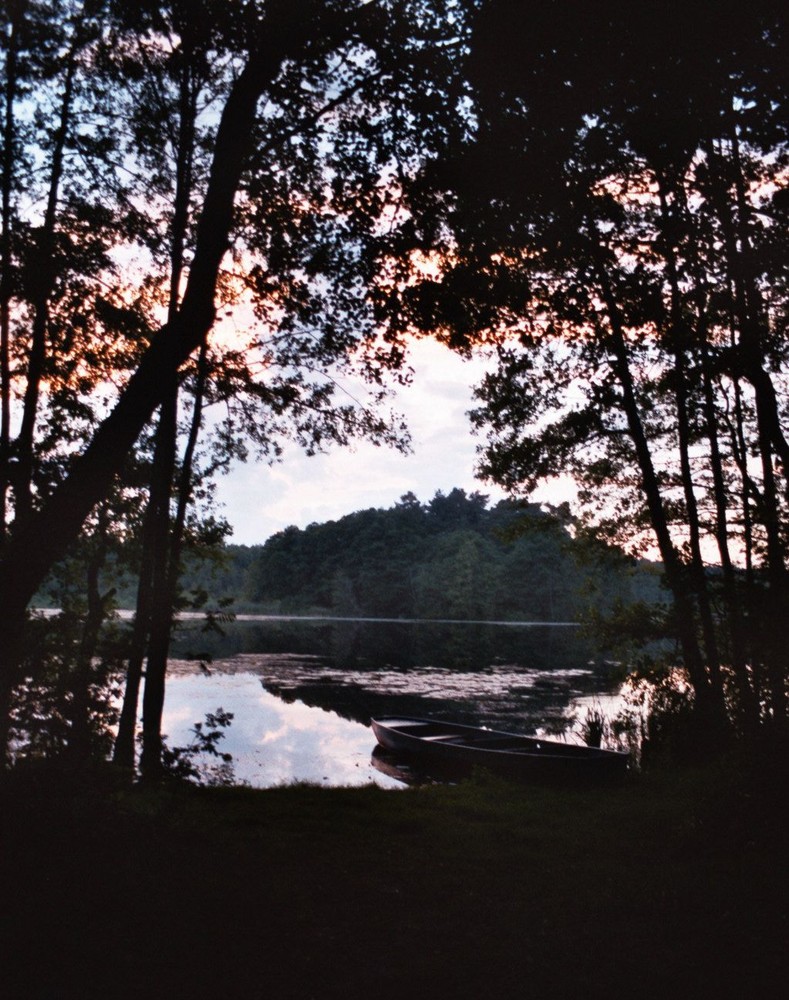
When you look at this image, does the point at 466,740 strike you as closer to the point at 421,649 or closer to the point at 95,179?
the point at 95,179

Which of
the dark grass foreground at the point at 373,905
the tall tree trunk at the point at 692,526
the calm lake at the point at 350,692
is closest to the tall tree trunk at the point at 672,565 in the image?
the tall tree trunk at the point at 692,526

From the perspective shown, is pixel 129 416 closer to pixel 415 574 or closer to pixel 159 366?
pixel 159 366

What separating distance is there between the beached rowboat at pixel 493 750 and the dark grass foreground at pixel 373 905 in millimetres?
6285

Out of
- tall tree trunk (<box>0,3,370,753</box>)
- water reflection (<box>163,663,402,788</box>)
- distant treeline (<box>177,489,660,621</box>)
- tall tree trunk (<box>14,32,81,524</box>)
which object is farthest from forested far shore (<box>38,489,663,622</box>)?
tall tree trunk (<box>0,3,370,753</box>)

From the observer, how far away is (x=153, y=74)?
9586mm

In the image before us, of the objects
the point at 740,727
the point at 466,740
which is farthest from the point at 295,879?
the point at 466,740

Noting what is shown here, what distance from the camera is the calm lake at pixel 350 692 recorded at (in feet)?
62.4

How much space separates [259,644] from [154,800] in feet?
151

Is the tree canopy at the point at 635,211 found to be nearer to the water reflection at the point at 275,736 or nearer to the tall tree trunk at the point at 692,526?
the tall tree trunk at the point at 692,526

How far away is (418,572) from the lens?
97.2 m

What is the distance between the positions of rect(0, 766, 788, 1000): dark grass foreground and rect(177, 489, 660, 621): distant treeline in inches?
3096

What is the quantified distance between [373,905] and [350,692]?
25.3 metres

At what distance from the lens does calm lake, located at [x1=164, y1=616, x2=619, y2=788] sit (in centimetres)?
1902

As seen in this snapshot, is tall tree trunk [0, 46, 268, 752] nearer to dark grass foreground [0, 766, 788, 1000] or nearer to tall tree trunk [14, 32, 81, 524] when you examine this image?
dark grass foreground [0, 766, 788, 1000]
